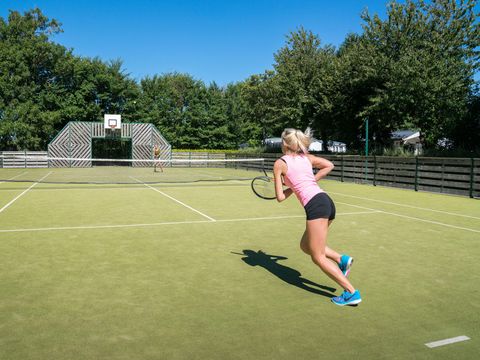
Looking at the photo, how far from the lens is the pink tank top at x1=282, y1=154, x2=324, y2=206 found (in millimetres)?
4707

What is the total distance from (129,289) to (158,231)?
386 centimetres

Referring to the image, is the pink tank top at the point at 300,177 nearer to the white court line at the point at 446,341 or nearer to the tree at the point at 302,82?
the white court line at the point at 446,341

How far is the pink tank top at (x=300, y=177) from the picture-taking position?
4.71 metres

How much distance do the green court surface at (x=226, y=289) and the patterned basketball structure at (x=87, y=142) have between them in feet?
112

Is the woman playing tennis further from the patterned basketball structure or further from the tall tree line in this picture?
the patterned basketball structure

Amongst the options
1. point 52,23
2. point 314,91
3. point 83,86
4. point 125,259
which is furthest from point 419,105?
point 52,23

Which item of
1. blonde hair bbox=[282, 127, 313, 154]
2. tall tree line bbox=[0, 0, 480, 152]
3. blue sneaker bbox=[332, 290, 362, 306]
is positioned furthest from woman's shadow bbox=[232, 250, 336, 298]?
tall tree line bbox=[0, 0, 480, 152]

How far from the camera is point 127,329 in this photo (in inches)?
162

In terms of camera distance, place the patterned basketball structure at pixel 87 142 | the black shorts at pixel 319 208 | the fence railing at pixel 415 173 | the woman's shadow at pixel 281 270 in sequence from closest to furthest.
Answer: the black shorts at pixel 319 208 < the woman's shadow at pixel 281 270 < the fence railing at pixel 415 173 < the patterned basketball structure at pixel 87 142

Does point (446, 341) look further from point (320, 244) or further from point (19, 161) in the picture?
point (19, 161)

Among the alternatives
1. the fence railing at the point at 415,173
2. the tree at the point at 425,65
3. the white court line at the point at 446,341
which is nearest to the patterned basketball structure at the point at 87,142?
the fence railing at the point at 415,173

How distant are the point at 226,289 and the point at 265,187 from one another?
242 centimetres

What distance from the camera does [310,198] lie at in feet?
15.2

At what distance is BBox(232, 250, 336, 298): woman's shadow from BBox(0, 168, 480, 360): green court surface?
0.03 metres
